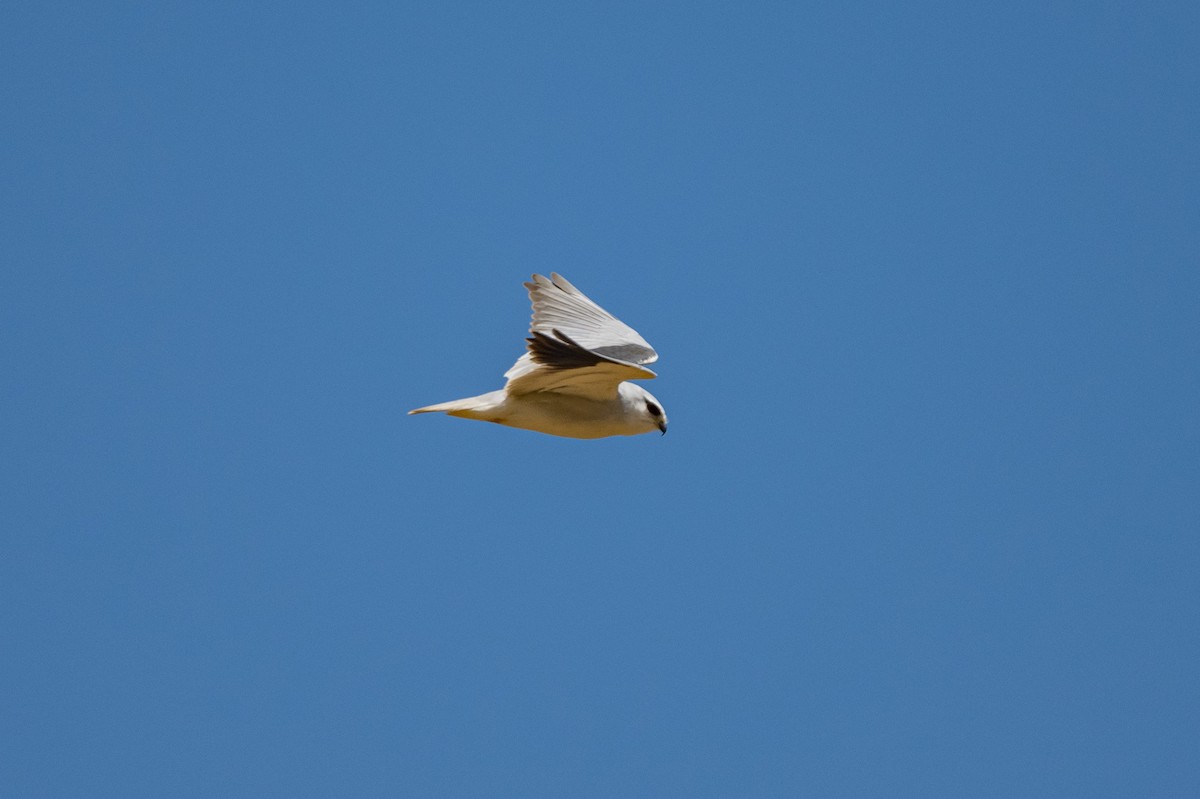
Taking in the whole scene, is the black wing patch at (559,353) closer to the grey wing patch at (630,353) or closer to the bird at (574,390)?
the bird at (574,390)

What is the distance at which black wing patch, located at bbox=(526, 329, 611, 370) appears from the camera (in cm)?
1061

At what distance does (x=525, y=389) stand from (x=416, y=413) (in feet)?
3.09

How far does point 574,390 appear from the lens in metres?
11.8

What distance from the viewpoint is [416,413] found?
38.3 feet

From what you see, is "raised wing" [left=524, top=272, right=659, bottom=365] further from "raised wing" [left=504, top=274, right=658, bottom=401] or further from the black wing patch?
the black wing patch

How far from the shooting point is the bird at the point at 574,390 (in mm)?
10789

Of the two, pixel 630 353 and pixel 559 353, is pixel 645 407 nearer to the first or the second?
pixel 630 353

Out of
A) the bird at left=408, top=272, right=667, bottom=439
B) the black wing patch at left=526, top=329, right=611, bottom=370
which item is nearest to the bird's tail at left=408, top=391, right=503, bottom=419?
the bird at left=408, top=272, right=667, bottom=439

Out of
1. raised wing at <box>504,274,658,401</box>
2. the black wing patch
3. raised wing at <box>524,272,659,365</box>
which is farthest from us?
raised wing at <box>524,272,659,365</box>

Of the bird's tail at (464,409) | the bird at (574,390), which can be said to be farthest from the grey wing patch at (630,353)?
the bird's tail at (464,409)

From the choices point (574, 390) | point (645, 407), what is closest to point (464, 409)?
point (574, 390)

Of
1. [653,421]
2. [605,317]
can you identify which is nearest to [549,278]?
[605,317]

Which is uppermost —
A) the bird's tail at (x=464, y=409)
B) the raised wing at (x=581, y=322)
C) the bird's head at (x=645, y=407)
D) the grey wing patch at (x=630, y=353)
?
the raised wing at (x=581, y=322)

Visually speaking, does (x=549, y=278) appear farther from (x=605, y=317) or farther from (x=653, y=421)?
(x=653, y=421)
